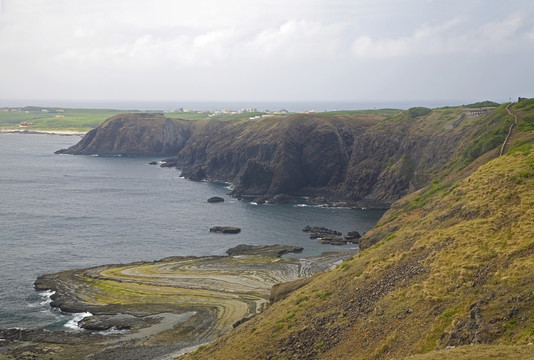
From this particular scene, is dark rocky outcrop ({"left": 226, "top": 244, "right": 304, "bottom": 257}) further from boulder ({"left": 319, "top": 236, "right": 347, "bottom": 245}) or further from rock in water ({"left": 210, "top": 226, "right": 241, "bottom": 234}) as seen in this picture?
rock in water ({"left": 210, "top": 226, "right": 241, "bottom": 234})

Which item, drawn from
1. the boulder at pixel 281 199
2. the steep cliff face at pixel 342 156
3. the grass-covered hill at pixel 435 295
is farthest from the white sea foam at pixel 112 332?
the steep cliff face at pixel 342 156

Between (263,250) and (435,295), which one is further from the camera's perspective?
(263,250)

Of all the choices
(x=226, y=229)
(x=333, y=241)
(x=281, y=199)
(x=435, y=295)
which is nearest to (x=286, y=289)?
(x=435, y=295)

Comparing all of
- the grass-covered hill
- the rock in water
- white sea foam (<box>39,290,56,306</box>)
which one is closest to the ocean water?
white sea foam (<box>39,290,56,306</box>)

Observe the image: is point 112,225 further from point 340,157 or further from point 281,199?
point 340,157

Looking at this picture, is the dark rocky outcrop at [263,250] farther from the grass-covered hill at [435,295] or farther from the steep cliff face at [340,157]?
the steep cliff face at [340,157]

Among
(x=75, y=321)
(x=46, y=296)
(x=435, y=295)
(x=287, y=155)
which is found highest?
(x=287, y=155)
